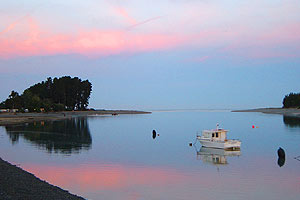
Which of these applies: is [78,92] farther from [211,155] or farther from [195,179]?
[195,179]

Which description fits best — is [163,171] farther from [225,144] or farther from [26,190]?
[225,144]

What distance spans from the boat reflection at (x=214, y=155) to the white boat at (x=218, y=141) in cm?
71

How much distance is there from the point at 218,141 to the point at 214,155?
5290 millimetres

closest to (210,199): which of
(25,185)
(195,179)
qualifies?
(195,179)

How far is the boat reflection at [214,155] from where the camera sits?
38281 millimetres

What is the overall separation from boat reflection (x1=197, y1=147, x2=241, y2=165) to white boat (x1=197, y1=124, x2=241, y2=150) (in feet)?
2.32

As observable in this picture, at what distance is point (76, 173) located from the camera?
30.0 m

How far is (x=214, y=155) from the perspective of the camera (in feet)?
141

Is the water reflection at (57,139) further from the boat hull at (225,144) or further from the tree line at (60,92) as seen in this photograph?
the tree line at (60,92)

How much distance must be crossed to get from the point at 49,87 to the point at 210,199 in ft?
599

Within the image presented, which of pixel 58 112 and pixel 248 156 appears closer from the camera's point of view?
pixel 248 156

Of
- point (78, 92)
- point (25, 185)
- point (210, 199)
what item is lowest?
point (210, 199)

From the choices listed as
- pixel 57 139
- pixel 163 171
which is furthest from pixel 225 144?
pixel 57 139

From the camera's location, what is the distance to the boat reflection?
3828 centimetres
